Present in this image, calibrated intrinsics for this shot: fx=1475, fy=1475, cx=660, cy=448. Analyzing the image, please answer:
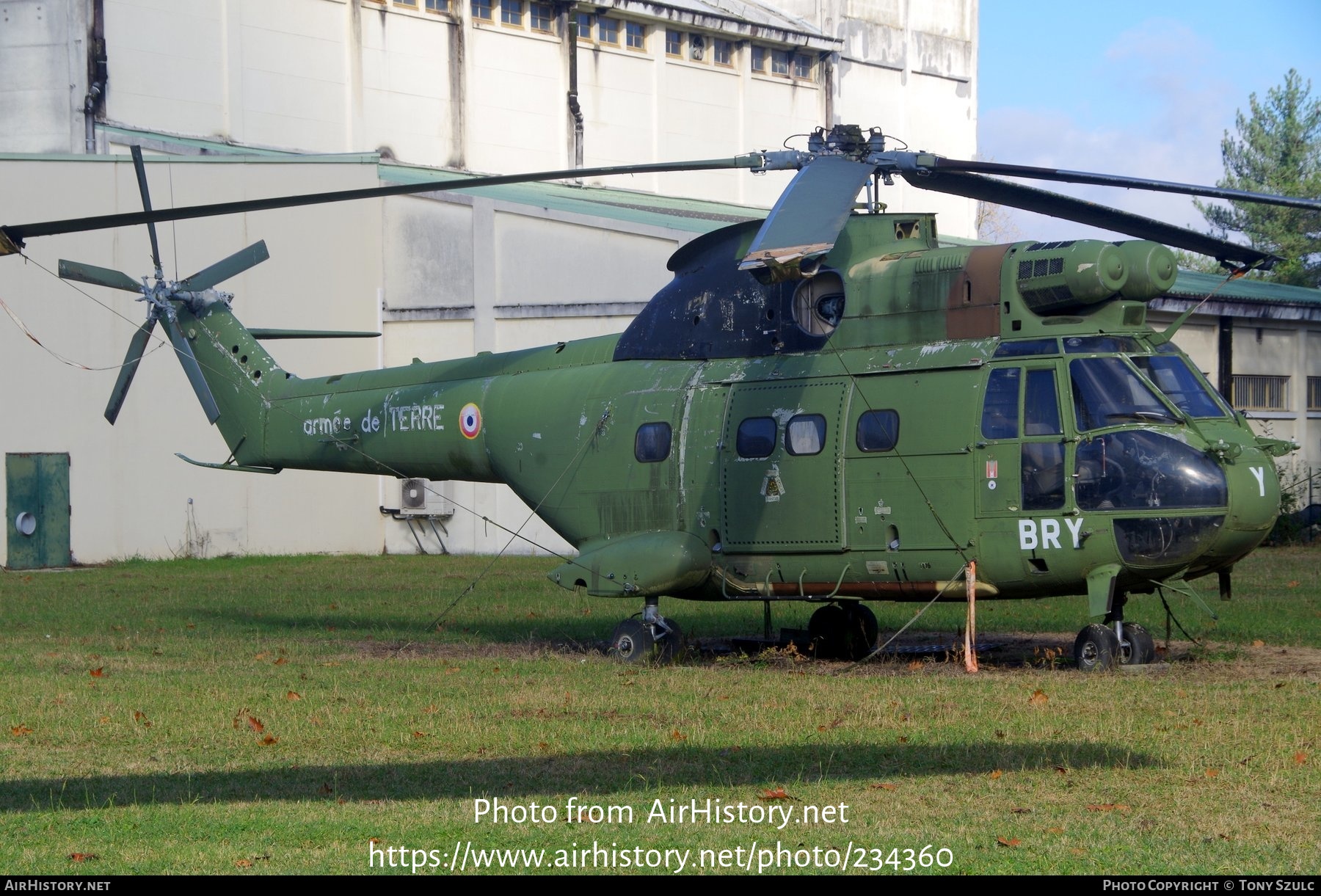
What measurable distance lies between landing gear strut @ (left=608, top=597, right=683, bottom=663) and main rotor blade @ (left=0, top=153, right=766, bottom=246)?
15.9 ft

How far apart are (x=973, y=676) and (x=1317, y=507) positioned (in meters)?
25.5

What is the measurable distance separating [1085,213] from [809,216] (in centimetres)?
339

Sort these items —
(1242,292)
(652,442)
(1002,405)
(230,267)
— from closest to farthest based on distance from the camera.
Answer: (1002,405) → (652,442) → (230,267) → (1242,292)

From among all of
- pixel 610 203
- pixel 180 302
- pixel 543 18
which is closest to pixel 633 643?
pixel 180 302

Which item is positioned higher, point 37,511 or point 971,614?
point 971,614

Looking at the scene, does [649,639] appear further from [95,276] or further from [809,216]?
[95,276]

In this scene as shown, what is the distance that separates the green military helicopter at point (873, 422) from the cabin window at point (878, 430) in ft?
0.07

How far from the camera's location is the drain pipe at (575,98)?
1772 inches

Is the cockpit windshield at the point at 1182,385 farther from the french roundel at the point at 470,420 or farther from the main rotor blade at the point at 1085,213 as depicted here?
the french roundel at the point at 470,420

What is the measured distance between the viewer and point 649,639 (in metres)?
15.6

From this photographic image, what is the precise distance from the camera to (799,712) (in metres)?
11.6

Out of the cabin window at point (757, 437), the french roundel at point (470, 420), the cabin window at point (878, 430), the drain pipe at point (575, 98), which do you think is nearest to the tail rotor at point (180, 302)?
the french roundel at point (470, 420)

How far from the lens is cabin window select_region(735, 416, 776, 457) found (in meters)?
15.1
